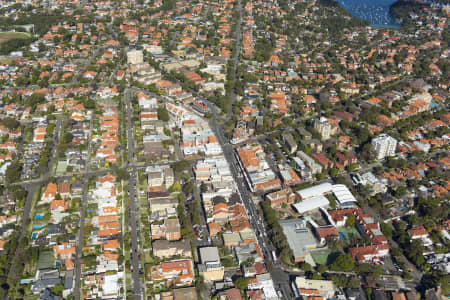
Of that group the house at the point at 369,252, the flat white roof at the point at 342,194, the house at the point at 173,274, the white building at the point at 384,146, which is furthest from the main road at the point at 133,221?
the white building at the point at 384,146

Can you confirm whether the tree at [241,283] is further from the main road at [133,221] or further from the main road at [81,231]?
the main road at [81,231]

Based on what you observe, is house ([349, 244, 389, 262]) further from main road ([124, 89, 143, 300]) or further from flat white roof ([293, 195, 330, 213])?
main road ([124, 89, 143, 300])

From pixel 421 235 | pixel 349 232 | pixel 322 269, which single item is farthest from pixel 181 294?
pixel 421 235

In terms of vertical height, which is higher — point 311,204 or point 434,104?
point 434,104

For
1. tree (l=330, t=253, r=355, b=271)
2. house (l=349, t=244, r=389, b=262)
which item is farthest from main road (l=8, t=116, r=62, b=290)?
house (l=349, t=244, r=389, b=262)

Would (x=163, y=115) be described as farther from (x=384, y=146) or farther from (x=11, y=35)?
(x=11, y=35)

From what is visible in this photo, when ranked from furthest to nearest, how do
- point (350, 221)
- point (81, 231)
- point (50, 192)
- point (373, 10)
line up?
1. point (373, 10)
2. point (50, 192)
3. point (350, 221)
4. point (81, 231)
